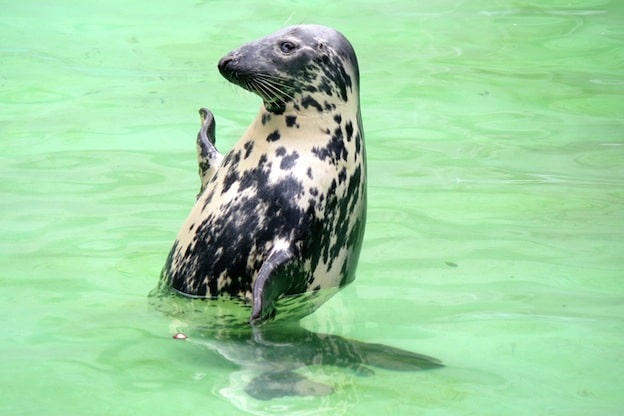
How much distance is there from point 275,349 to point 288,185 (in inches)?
30.1

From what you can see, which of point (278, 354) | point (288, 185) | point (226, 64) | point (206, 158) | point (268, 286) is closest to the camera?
point (278, 354)

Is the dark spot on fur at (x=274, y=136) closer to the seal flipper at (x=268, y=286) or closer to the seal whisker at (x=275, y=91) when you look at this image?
the seal whisker at (x=275, y=91)

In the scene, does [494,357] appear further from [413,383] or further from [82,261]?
[82,261]

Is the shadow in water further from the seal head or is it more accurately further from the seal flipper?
the seal head

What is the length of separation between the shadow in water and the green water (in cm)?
5

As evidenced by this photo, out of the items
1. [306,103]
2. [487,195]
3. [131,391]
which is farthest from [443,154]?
[131,391]

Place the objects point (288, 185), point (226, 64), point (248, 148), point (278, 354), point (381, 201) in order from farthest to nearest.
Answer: point (381, 201) → point (248, 148) → point (226, 64) → point (288, 185) → point (278, 354)

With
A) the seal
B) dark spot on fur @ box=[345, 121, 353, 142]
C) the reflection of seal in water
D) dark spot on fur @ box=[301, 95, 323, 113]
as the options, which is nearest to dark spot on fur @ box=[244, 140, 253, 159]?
the seal

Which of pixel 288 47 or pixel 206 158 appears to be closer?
pixel 288 47

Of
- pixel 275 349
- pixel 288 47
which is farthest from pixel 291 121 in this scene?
pixel 275 349

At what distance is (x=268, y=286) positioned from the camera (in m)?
4.71

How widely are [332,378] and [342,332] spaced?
0.60 metres

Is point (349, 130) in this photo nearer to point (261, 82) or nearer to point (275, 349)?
point (261, 82)

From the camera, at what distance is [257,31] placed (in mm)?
10180
